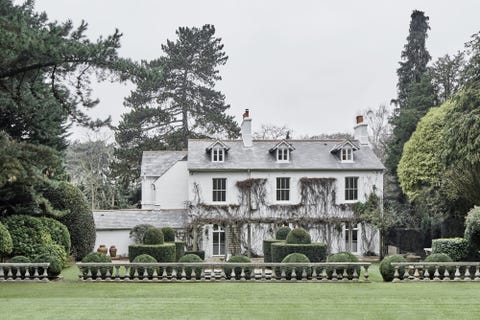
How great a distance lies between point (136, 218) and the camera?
111ft

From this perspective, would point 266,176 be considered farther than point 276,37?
Yes

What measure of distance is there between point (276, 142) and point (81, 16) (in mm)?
22304

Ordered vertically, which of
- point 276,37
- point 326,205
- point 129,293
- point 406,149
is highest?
point 276,37

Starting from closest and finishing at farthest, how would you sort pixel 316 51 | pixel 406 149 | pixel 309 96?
1. pixel 316 51
2. pixel 406 149
3. pixel 309 96

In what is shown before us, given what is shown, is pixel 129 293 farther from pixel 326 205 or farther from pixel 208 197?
pixel 326 205

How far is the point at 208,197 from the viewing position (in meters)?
33.6

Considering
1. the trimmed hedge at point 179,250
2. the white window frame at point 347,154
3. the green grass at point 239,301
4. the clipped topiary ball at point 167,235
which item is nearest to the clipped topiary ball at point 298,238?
the green grass at point 239,301

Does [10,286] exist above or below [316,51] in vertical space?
below

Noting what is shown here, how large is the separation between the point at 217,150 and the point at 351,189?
8.92m

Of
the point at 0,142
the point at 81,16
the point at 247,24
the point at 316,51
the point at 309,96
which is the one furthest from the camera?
the point at 309,96

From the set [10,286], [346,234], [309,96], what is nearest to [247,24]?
[10,286]

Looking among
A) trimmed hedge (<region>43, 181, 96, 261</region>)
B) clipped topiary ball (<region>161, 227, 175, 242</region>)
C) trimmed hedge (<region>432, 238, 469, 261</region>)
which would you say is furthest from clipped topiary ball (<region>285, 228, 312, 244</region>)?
A: trimmed hedge (<region>43, 181, 96, 261</region>)

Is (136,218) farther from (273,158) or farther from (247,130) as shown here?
(273,158)

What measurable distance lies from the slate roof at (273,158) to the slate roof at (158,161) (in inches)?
157
